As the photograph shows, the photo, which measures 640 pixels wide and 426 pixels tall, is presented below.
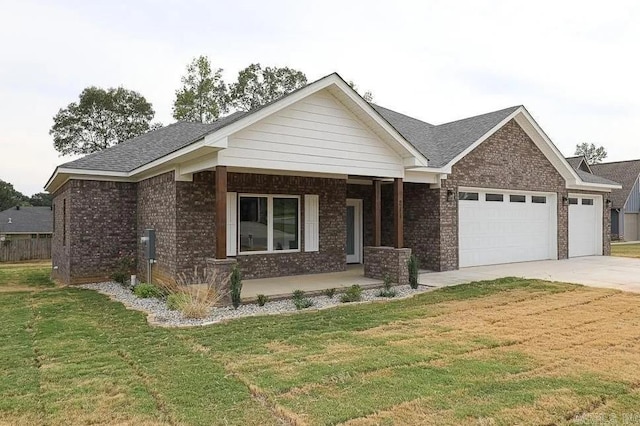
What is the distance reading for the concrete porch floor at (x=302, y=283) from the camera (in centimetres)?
963

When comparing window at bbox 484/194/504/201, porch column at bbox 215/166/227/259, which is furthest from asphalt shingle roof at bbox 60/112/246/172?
window at bbox 484/194/504/201

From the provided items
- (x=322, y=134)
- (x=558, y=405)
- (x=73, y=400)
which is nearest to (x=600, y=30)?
(x=322, y=134)

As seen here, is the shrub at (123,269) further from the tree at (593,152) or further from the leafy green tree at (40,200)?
the tree at (593,152)

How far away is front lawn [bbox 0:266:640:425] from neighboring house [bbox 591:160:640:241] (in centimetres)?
3063

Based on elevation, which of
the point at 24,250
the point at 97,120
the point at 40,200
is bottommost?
the point at 24,250

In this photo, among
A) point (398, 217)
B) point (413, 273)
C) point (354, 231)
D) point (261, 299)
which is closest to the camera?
point (261, 299)

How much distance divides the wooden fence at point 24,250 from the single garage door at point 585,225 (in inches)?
984

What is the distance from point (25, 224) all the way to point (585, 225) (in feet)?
118

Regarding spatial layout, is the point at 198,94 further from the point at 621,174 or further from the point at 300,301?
the point at 621,174

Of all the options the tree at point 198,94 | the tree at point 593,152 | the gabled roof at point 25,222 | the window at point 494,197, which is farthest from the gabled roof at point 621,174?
the gabled roof at point 25,222

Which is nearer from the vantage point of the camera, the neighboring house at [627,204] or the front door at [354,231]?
the front door at [354,231]

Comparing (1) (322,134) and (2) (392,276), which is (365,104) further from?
(2) (392,276)

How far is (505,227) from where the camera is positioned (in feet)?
51.3

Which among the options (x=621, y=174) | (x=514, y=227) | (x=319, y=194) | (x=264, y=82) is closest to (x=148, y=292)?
(x=319, y=194)
